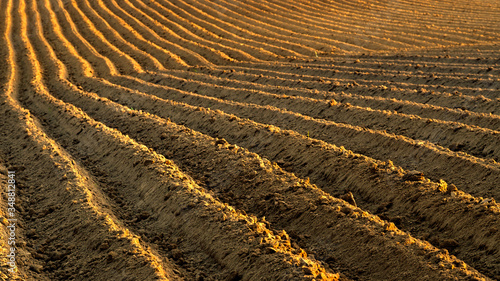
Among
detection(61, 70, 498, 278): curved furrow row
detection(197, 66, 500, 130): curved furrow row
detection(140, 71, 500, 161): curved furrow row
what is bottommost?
detection(61, 70, 498, 278): curved furrow row

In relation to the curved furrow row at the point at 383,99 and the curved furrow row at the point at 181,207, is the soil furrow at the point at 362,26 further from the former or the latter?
the curved furrow row at the point at 181,207

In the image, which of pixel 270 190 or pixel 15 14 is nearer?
pixel 270 190

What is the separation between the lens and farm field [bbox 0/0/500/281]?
12.5 feet

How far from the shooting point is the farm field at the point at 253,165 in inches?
149

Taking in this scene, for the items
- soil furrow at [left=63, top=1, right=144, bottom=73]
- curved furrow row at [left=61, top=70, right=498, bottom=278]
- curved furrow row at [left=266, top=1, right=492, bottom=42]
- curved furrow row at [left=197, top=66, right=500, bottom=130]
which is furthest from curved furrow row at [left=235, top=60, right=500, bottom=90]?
curved furrow row at [left=266, top=1, right=492, bottom=42]

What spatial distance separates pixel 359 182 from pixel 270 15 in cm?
1315

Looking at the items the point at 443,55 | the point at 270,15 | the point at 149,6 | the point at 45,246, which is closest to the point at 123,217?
the point at 45,246

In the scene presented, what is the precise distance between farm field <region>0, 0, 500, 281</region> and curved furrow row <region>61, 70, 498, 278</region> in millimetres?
18

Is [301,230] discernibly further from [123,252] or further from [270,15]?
[270,15]

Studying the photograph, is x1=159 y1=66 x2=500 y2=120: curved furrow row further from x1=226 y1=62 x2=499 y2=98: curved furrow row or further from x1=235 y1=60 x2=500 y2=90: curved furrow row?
x1=235 y1=60 x2=500 y2=90: curved furrow row

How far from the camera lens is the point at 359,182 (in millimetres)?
4883

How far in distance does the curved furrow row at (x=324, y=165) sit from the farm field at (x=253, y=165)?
0.02 metres

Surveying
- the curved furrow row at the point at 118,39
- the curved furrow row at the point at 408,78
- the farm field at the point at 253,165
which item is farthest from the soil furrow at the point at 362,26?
the curved furrow row at the point at 118,39

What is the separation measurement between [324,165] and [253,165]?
77cm
